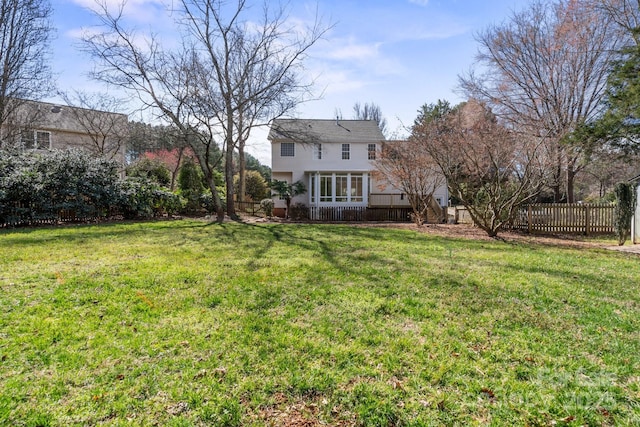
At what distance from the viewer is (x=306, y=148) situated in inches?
893

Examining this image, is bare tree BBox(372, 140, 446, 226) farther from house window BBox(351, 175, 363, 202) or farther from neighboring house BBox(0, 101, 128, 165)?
neighboring house BBox(0, 101, 128, 165)

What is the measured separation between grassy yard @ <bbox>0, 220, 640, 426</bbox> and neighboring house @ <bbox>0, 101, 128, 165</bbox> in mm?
18701

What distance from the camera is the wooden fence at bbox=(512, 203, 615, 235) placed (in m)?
14.0

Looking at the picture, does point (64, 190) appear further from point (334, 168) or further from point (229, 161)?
point (334, 168)

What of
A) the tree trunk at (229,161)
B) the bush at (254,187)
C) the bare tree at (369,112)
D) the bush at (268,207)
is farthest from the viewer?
the bare tree at (369,112)

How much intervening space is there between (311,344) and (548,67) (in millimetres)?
21128

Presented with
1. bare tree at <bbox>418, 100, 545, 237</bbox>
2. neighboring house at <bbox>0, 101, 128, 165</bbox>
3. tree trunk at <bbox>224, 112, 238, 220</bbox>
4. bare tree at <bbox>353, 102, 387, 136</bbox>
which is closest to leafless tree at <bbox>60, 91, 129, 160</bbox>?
neighboring house at <bbox>0, 101, 128, 165</bbox>

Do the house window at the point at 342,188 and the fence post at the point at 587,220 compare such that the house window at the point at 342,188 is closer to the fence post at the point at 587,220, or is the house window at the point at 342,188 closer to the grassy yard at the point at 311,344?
the fence post at the point at 587,220

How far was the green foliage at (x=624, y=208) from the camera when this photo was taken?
11039 mm

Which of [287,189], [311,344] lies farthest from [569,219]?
[311,344]

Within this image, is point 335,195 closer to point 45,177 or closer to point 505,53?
point 505,53

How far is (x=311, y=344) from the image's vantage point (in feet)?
10.4

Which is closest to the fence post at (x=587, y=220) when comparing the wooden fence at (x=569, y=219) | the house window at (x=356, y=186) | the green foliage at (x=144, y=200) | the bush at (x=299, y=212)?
the wooden fence at (x=569, y=219)

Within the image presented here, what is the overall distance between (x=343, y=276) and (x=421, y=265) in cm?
179
